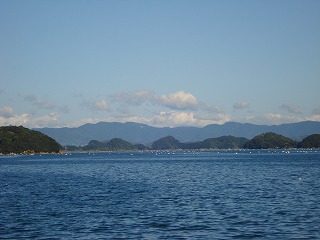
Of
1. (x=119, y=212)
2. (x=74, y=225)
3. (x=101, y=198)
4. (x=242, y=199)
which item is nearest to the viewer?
(x=74, y=225)

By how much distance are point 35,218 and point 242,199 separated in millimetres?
25713

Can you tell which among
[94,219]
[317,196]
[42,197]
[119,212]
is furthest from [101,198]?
[317,196]

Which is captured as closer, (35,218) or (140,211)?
(35,218)

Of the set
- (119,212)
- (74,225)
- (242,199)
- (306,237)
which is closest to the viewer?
(306,237)

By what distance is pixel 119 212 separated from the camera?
51781mm

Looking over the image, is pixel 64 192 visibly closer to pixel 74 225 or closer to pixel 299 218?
pixel 74 225

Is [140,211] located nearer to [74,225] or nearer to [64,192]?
[74,225]

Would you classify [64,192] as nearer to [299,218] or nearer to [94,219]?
[94,219]

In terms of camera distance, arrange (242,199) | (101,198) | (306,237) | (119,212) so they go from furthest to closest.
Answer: (101,198), (242,199), (119,212), (306,237)

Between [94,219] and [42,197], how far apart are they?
2395cm

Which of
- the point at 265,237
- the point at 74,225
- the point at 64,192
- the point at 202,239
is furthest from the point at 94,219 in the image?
the point at 64,192

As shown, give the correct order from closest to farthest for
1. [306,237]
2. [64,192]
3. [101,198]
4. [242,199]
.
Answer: [306,237] → [242,199] → [101,198] → [64,192]

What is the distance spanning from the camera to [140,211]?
171ft

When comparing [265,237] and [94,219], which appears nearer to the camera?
[265,237]
